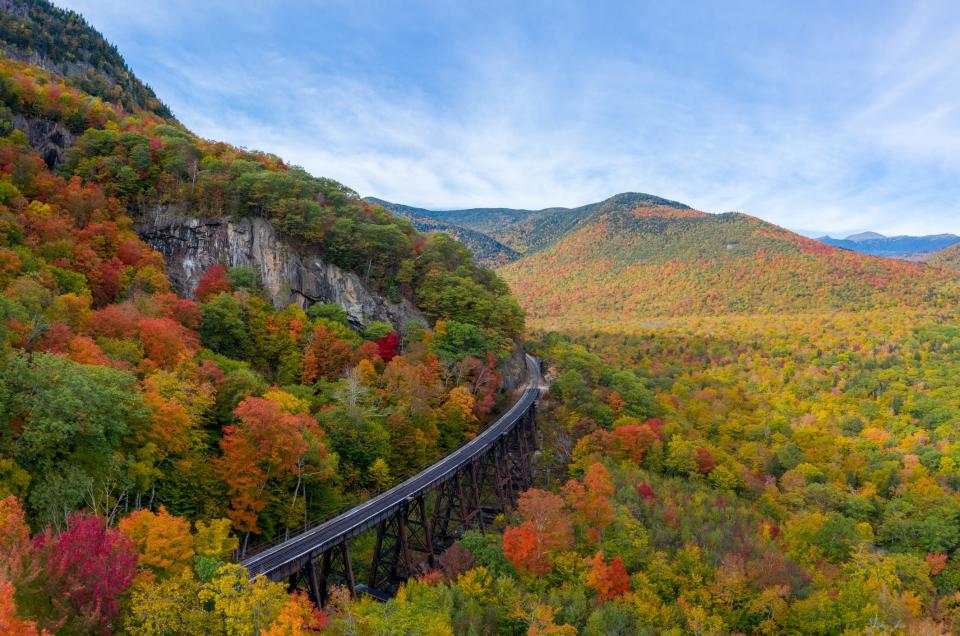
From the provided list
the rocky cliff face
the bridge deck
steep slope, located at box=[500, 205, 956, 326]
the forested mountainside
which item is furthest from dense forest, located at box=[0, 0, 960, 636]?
steep slope, located at box=[500, 205, 956, 326]

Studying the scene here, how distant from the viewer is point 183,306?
3922 cm

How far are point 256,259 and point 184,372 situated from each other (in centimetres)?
2395

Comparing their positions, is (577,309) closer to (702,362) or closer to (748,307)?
(748,307)

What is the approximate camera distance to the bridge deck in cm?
2175

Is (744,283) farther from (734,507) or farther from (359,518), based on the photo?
(359,518)

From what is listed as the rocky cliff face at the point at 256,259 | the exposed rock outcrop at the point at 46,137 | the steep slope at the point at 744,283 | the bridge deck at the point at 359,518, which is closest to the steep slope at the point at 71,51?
the exposed rock outcrop at the point at 46,137

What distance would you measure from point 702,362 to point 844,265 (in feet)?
288

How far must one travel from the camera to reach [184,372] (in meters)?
29.6

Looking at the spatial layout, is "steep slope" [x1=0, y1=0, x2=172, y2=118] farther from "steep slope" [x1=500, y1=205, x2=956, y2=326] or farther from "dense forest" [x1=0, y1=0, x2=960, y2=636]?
"steep slope" [x1=500, y1=205, x2=956, y2=326]

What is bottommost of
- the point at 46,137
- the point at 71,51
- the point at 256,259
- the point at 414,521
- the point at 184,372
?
the point at 414,521

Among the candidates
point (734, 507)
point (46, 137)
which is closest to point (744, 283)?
point (734, 507)

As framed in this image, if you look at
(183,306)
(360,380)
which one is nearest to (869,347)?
(360,380)

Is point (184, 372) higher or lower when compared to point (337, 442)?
higher

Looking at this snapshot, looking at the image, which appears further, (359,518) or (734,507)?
(734,507)
